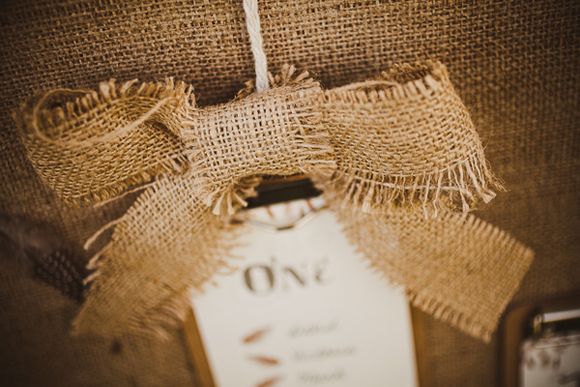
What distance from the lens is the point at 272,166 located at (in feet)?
1.09

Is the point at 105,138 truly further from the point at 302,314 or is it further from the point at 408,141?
the point at 302,314

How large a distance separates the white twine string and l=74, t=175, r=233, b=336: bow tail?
110 mm

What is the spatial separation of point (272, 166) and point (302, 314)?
0.25 meters

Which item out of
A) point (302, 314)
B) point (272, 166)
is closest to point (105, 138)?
point (272, 166)

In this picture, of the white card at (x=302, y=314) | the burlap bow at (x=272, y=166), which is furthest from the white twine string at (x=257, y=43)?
the white card at (x=302, y=314)

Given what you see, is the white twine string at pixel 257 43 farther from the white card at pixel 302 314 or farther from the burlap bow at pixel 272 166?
the white card at pixel 302 314

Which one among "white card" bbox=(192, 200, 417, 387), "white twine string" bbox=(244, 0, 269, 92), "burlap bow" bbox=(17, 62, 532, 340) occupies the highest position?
"white twine string" bbox=(244, 0, 269, 92)

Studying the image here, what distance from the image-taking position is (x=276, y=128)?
0.32m

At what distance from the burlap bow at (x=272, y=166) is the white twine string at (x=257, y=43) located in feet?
0.05

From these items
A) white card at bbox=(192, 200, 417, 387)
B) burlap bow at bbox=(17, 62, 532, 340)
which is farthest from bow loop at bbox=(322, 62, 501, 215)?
white card at bbox=(192, 200, 417, 387)

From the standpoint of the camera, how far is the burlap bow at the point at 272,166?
302mm

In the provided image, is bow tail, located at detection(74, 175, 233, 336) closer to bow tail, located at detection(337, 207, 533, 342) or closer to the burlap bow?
the burlap bow

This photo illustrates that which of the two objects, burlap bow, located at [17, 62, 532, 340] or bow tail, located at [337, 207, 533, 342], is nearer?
burlap bow, located at [17, 62, 532, 340]

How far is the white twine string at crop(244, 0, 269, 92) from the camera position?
13.9 inches
